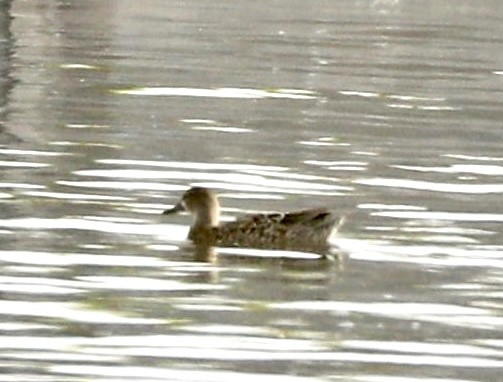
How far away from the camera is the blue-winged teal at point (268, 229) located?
47.1 feet

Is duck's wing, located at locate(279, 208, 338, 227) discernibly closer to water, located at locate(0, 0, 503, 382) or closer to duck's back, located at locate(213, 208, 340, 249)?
duck's back, located at locate(213, 208, 340, 249)

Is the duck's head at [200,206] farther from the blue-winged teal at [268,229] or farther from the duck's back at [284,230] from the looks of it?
the duck's back at [284,230]

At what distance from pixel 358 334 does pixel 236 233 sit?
3068 millimetres

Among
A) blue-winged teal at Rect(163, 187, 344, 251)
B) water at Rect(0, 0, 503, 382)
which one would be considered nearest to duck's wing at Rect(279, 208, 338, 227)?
blue-winged teal at Rect(163, 187, 344, 251)

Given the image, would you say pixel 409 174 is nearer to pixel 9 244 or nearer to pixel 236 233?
pixel 236 233

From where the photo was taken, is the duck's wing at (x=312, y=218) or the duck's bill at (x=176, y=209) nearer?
the duck's wing at (x=312, y=218)

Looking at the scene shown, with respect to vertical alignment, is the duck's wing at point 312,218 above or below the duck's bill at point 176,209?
above

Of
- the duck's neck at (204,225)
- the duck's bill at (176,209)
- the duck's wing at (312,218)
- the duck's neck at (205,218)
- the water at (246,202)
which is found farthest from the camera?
the duck's bill at (176,209)

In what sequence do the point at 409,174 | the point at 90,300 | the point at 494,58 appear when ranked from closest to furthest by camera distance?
1. the point at 90,300
2. the point at 409,174
3. the point at 494,58

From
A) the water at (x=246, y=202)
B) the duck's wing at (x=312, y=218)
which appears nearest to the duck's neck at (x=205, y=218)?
the water at (x=246, y=202)

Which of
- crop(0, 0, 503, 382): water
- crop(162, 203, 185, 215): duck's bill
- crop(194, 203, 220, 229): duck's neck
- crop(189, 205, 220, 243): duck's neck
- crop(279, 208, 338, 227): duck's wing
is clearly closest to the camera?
crop(0, 0, 503, 382): water

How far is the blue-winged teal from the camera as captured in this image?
14.4m

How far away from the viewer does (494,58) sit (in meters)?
28.6

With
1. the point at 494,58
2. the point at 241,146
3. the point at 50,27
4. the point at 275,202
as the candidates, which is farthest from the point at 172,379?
the point at 50,27
